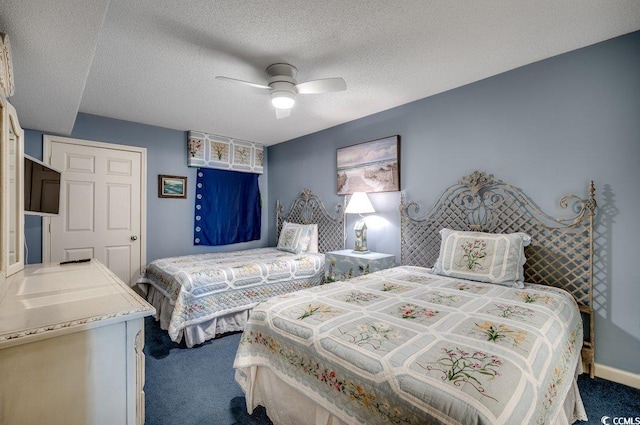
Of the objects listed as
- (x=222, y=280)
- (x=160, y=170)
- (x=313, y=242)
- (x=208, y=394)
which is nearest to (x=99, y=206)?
(x=160, y=170)

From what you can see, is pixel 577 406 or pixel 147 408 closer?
pixel 577 406

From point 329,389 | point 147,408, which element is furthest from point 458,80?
point 147,408

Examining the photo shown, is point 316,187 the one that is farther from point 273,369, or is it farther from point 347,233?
point 273,369

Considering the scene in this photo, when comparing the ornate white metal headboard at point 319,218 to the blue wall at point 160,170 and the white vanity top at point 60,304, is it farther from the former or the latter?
the white vanity top at point 60,304

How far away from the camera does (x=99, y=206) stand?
12.0ft

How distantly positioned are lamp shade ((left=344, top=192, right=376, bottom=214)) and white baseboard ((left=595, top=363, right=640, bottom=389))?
7.38 ft

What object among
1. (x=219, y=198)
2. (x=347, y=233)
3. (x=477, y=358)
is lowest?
(x=477, y=358)

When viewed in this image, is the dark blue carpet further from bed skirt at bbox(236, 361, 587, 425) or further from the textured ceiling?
the textured ceiling

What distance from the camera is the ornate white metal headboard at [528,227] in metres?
2.18

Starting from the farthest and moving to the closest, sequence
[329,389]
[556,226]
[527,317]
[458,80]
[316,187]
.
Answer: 1. [316,187]
2. [458,80]
3. [556,226]
4. [527,317]
5. [329,389]

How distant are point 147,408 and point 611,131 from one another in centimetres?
369

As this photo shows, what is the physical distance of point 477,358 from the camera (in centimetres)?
112

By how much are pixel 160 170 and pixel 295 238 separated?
6.97 feet

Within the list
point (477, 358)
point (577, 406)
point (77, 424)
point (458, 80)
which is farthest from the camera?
point (458, 80)
